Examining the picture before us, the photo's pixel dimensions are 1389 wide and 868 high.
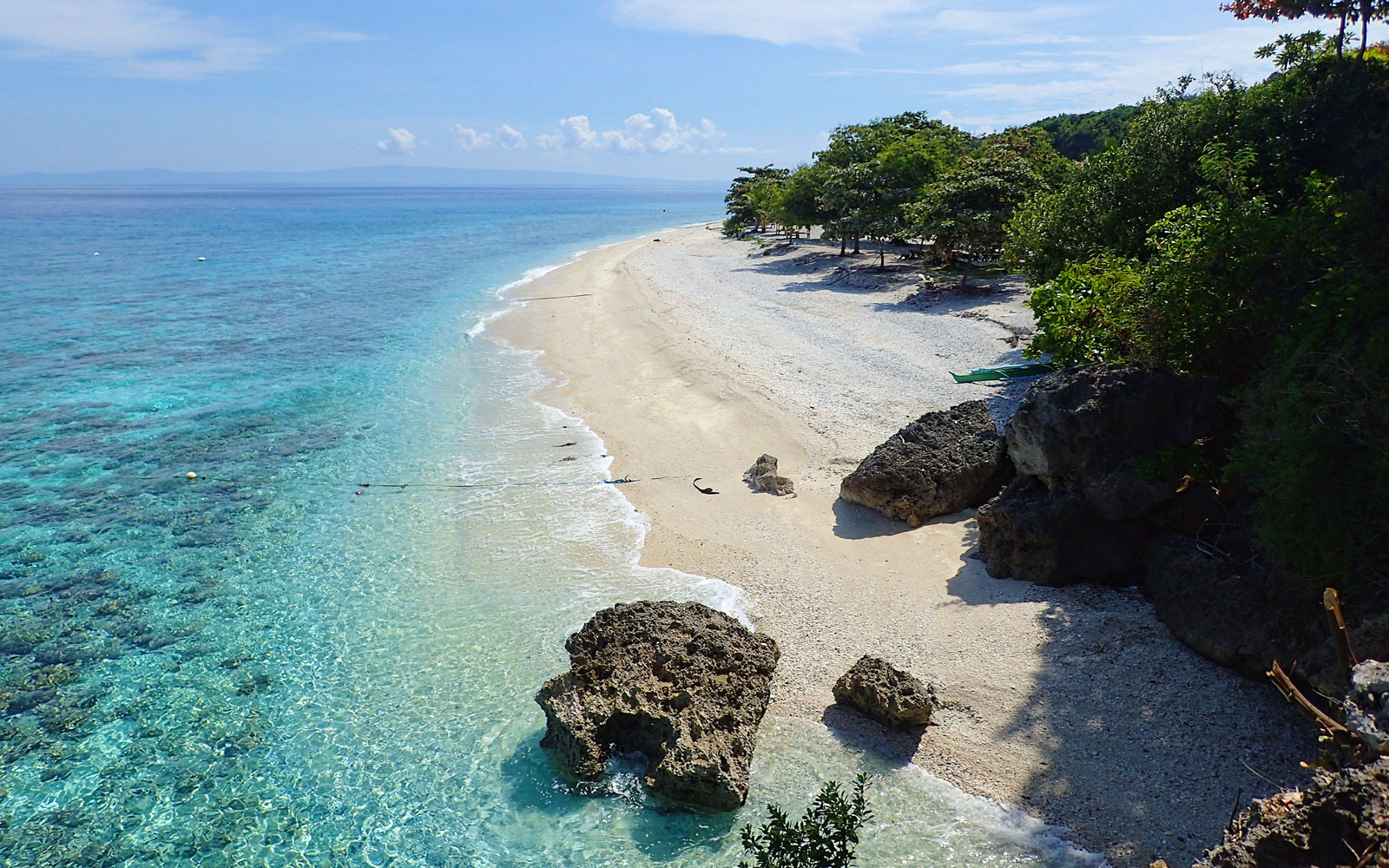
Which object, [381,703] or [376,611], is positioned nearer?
[381,703]

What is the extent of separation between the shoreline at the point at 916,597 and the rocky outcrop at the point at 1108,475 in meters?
0.48

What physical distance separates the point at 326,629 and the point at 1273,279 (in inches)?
523

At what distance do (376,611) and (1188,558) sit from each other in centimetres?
1075

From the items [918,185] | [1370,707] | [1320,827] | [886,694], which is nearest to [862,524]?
[886,694]

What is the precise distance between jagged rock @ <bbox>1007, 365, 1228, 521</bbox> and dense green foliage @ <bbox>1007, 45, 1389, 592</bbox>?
595 millimetres

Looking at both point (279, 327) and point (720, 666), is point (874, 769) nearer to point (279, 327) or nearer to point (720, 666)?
point (720, 666)

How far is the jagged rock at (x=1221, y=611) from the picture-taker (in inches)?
327

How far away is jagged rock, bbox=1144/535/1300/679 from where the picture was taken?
327 inches

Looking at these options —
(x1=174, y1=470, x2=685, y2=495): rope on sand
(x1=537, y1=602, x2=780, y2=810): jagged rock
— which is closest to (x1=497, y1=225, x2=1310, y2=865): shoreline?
(x1=174, y1=470, x2=685, y2=495): rope on sand

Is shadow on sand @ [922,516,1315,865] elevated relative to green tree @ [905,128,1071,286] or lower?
lower

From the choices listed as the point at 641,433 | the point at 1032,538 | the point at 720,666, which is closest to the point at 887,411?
the point at 641,433

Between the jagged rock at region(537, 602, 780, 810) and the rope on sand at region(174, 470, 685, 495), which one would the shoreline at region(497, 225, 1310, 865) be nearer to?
the rope on sand at region(174, 470, 685, 495)

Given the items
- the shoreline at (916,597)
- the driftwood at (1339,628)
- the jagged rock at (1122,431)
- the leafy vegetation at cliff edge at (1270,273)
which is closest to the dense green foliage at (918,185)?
the shoreline at (916,597)

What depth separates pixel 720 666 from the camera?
9.12 m
